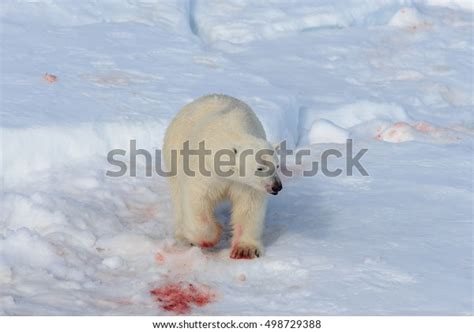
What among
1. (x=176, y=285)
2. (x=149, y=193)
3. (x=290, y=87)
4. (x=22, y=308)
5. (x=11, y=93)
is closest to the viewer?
(x=22, y=308)

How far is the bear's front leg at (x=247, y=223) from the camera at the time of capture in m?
3.83

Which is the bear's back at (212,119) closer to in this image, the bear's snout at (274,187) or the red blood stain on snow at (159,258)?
the bear's snout at (274,187)

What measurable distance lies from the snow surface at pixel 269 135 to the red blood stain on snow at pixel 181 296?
4 cm

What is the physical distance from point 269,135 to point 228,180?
5.86 ft

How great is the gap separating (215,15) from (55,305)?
535 cm

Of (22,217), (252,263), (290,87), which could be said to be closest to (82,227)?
(22,217)

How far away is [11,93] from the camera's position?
18.1 feet

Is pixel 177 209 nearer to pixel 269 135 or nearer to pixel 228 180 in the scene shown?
pixel 228 180

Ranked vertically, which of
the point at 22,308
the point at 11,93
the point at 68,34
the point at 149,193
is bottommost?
the point at 22,308

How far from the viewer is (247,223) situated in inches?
153

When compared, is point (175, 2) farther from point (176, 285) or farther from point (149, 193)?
point (176, 285)

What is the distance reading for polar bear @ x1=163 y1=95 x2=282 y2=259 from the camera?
12.0 ft

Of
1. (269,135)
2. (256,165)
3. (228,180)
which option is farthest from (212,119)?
(269,135)

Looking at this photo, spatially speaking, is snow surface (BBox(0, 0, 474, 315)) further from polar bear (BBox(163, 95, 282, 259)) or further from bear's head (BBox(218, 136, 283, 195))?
bear's head (BBox(218, 136, 283, 195))
